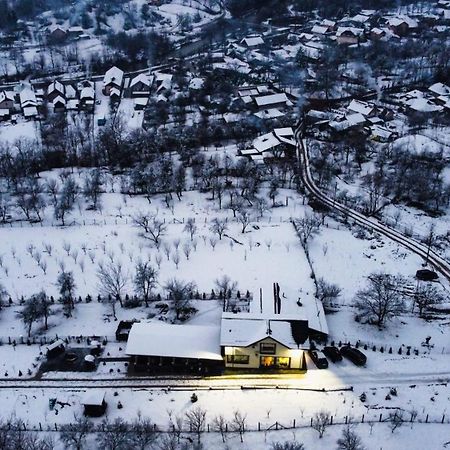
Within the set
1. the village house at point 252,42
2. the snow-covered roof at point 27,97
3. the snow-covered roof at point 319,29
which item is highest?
the snow-covered roof at point 319,29

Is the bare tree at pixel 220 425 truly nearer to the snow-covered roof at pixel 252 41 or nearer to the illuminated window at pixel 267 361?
the illuminated window at pixel 267 361

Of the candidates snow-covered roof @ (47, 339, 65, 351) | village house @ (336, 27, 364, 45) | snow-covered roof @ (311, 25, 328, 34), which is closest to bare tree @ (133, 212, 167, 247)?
snow-covered roof @ (47, 339, 65, 351)

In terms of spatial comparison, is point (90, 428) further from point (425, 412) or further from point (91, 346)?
point (425, 412)

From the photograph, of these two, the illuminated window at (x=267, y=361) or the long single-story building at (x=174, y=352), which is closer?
the long single-story building at (x=174, y=352)

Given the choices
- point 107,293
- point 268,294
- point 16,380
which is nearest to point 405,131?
point 268,294

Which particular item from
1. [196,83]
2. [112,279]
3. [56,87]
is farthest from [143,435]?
[56,87]

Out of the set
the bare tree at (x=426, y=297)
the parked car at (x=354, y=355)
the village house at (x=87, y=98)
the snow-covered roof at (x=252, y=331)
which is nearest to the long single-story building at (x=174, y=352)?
the snow-covered roof at (x=252, y=331)
